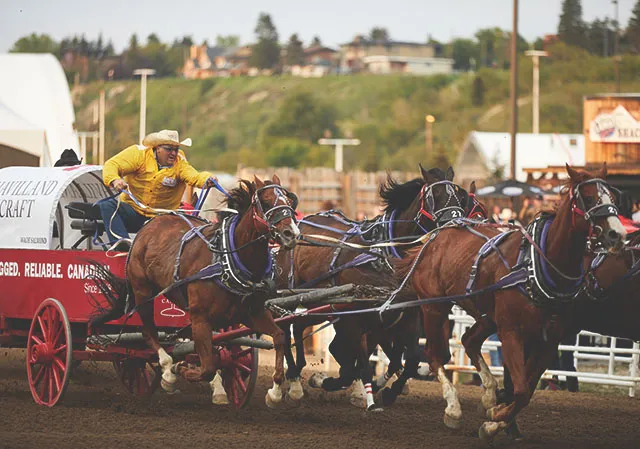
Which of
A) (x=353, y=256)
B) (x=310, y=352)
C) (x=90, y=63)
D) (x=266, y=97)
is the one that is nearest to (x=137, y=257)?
(x=353, y=256)

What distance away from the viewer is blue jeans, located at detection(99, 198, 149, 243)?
1059 cm

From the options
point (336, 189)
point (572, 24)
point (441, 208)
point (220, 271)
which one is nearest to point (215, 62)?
point (572, 24)

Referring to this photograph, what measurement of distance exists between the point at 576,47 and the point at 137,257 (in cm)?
7766

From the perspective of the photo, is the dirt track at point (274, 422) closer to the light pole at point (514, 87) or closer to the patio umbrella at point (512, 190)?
the patio umbrella at point (512, 190)

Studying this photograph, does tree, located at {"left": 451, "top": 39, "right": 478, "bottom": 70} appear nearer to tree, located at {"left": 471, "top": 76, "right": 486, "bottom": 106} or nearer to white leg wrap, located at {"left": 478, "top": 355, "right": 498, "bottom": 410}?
tree, located at {"left": 471, "top": 76, "right": 486, "bottom": 106}

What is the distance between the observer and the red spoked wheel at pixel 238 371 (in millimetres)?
10438

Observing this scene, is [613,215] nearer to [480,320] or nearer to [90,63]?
[480,320]

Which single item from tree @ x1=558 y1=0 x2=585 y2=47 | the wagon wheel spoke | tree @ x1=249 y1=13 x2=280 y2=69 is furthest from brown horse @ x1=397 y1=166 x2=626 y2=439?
tree @ x1=249 y1=13 x2=280 y2=69

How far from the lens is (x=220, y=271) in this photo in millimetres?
9242

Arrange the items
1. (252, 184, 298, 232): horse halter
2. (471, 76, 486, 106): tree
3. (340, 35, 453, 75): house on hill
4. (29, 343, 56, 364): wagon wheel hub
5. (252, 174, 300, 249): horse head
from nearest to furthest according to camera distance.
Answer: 1. (252, 174, 300, 249): horse head
2. (252, 184, 298, 232): horse halter
3. (29, 343, 56, 364): wagon wheel hub
4. (471, 76, 486, 106): tree
5. (340, 35, 453, 75): house on hill

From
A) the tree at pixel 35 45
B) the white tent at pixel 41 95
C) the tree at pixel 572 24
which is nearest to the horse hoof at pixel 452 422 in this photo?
the white tent at pixel 41 95

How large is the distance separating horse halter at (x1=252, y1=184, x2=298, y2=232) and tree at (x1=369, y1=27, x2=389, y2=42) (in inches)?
6855

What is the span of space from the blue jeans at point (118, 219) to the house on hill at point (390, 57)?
13854 cm

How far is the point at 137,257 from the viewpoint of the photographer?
32.8 feet
